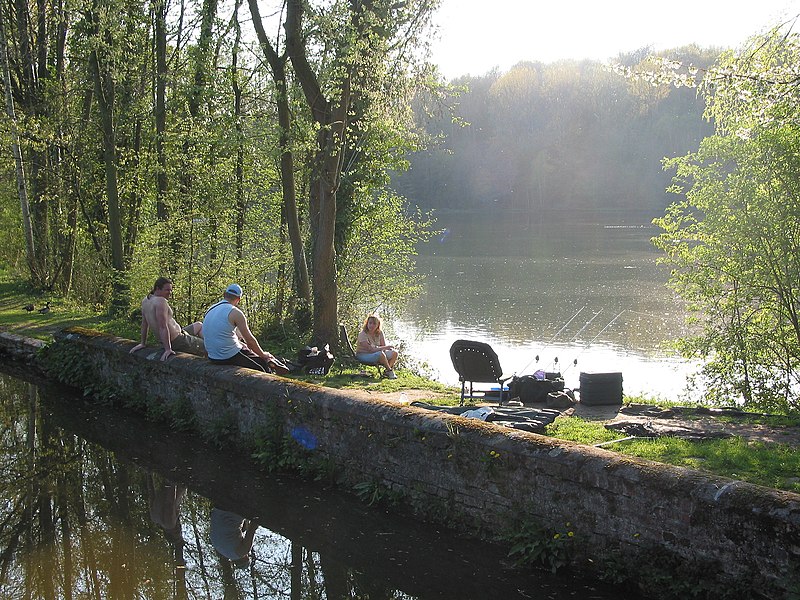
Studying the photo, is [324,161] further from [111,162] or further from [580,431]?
[580,431]

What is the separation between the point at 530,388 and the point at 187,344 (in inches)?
164

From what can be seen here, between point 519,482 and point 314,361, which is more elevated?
point 314,361

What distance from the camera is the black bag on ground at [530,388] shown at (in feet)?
27.7

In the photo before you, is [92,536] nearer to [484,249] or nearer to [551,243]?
[484,249]

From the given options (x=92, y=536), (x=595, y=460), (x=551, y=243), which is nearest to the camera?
(x=595, y=460)

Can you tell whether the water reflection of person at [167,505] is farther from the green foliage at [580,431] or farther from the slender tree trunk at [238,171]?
the slender tree trunk at [238,171]

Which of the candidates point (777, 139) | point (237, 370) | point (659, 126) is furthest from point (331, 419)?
point (659, 126)

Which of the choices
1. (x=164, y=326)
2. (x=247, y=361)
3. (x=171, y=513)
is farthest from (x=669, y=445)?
(x=164, y=326)

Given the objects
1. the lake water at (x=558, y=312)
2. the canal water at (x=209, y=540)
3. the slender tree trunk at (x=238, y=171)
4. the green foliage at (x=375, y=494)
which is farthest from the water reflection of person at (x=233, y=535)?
the slender tree trunk at (x=238, y=171)

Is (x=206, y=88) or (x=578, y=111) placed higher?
(x=578, y=111)

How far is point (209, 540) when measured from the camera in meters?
6.31

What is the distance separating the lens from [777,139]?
1032 cm

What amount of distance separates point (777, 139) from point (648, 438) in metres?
5.59

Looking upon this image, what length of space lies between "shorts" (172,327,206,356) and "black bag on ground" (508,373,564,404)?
3779mm
